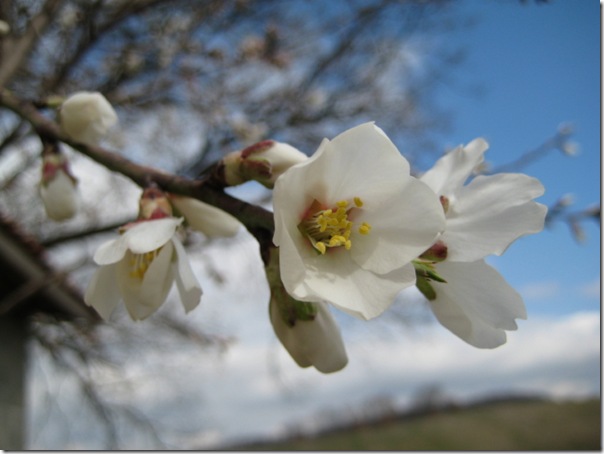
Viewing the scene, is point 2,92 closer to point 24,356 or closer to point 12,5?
point 12,5

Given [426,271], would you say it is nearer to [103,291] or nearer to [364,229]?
[364,229]

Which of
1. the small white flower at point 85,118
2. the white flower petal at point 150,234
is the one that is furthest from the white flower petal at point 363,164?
the small white flower at point 85,118

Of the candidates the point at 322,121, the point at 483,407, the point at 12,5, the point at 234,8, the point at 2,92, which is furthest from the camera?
the point at 483,407

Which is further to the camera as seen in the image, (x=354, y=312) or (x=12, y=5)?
(x=12, y=5)

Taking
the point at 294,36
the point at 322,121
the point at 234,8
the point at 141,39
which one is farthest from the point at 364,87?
the point at 141,39

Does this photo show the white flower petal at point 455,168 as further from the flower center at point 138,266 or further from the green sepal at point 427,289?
the flower center at point 138,266

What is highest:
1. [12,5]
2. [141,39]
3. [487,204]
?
[141,39]

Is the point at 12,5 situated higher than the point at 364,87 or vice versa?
the point at 364,87
